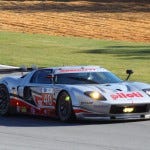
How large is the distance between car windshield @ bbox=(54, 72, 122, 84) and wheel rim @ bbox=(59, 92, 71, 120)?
544mm

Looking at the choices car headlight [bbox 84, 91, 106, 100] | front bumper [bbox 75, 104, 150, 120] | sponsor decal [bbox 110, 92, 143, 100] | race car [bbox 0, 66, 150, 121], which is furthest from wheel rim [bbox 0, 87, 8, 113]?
sponsor decal [bbox 110, 92, 143, 100]

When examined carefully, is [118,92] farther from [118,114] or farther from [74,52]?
[74,52]

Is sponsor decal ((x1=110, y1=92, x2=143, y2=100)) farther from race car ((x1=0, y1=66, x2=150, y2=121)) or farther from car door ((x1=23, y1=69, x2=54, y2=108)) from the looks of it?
car door ((x1=23, y1=69, x2=54, y2=108))

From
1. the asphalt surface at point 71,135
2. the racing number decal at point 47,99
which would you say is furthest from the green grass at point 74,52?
the asphalt surface at point 71,135

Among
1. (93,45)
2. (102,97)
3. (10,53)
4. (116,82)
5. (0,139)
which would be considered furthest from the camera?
(93,45)

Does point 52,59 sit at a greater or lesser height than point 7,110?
lesser

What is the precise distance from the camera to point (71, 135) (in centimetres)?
1359

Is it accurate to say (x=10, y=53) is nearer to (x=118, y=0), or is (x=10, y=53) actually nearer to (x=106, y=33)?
(x=106, y=33)

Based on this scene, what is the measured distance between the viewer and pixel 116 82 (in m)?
16.1

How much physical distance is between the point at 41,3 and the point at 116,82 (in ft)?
126

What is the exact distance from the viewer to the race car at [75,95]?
15.1m

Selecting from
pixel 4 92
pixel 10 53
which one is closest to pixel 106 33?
pixel 10 53

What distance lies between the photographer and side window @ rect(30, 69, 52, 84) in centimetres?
1636

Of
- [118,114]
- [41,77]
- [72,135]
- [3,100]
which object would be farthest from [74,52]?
[72,135]
